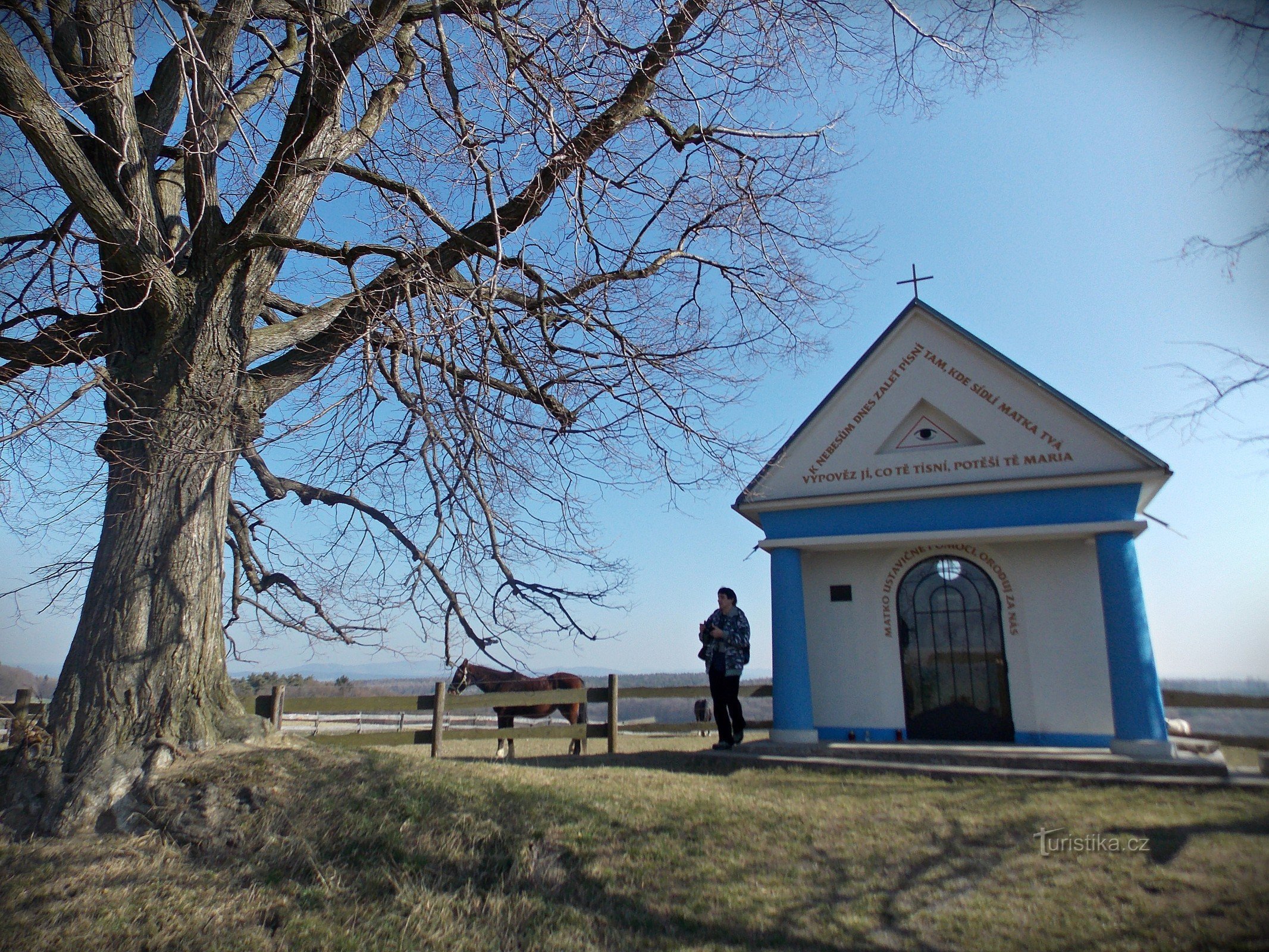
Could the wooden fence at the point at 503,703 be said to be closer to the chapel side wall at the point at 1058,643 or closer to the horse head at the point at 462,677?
the chapel side wall at the point at 1058,643

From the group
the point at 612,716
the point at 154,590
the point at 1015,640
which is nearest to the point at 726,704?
the point at 612,716

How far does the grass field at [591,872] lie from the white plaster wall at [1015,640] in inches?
136

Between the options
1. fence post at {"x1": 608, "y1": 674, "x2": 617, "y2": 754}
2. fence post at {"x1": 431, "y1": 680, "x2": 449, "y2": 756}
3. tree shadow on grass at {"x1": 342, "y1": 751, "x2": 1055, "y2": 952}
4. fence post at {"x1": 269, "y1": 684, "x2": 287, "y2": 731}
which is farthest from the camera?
fence post at {"x1": 608, "y1": 674, "x2": 617, "y2": 754}

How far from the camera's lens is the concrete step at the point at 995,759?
318 inches

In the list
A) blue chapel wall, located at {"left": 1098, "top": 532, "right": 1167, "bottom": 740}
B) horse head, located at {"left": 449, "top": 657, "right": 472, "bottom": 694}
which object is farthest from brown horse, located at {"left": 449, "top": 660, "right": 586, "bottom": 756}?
blue chapel wall, located at {"left": 1098, "top": 532, "right": 1167, "bottom": 740}

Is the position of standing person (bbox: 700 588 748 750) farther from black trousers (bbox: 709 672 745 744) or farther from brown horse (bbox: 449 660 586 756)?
brown horse (bbox: 449 660 586 756)

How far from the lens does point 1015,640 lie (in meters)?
10.5

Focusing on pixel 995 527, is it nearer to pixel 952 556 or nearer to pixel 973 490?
pixel 973 490

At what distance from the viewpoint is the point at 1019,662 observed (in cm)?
1041

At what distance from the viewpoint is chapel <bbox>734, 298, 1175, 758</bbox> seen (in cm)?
988

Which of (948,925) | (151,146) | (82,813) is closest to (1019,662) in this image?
(948,925)

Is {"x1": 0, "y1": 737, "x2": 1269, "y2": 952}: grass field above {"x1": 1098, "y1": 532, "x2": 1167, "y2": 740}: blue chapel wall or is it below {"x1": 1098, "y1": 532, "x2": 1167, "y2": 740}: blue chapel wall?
below

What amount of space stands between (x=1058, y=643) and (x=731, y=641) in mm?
4494

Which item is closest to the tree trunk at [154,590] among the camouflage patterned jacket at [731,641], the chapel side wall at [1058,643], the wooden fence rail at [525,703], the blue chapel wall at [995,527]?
the wooden fence rail at [525,703]
